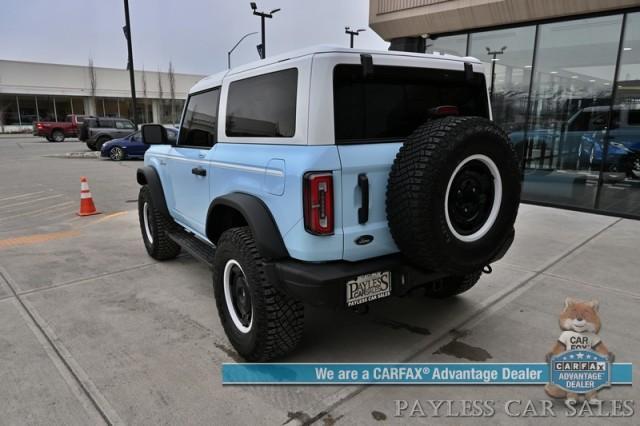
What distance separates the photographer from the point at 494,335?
329 cm

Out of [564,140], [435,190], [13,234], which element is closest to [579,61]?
[564,140]

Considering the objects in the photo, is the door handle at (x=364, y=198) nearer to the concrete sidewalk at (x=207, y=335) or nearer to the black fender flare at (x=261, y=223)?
the black fender flare at (x=261, y=223)

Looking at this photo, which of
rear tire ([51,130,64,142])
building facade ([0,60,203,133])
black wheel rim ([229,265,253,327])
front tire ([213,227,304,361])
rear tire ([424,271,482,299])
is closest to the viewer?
front tire ([213,227,304,361])

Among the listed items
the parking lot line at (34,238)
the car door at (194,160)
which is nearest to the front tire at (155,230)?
the car door at (194,160)

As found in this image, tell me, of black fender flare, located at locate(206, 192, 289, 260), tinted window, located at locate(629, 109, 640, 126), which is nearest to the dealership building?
tinted window, located at locate(629, 109, 640, 126)

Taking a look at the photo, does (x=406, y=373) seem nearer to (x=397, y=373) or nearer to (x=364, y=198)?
(x=397, y=373)

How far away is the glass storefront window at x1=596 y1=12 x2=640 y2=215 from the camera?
7363 millimetres

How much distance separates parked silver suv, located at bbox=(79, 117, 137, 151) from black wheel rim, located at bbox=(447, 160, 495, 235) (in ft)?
68.9

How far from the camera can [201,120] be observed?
3.90 m

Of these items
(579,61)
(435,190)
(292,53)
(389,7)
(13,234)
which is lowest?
(13,234)

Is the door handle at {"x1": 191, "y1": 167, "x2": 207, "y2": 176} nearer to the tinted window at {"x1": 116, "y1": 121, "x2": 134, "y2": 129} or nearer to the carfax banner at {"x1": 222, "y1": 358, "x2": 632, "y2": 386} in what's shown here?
the carfax banner at {"x1": 222, "y1": 358, "x2": 632, "y2": 386}

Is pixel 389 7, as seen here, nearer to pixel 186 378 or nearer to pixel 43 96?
pixel 186 378

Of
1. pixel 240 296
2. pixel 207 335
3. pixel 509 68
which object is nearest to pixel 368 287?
pixel 240 296

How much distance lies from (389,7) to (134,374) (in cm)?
952
